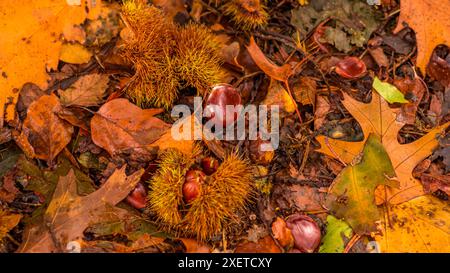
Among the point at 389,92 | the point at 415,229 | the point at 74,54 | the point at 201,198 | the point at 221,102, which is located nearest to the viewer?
the point at 201,198

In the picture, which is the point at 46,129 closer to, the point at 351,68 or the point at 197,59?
the point at 197,59

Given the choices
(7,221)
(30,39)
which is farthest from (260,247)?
(30,39)

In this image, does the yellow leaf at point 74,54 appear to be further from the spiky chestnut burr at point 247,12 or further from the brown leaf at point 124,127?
the spiky chestnut burr at point 247,12

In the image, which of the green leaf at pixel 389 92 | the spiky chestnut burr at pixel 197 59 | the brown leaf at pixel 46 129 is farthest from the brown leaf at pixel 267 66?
the brown leaf at pixel 46 129

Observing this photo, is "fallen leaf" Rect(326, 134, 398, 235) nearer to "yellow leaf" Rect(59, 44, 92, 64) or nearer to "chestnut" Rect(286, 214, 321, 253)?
"chestnut" Rect(286, 214, 321, 253)

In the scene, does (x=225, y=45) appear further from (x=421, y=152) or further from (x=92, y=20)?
(x=421, y=152)
